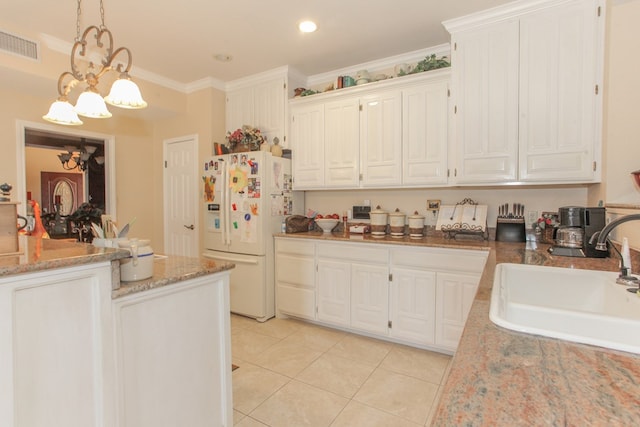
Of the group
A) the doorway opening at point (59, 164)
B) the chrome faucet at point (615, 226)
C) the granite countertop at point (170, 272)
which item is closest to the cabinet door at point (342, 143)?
the granite countertop at point (170, 272)

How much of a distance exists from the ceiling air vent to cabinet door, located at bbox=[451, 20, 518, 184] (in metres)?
3.49

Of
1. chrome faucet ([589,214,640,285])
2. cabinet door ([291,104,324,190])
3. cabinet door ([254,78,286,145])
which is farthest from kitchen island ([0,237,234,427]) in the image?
cabinet door ([254,78,286,145])

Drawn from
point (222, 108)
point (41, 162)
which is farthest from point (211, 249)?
point (41, 162)

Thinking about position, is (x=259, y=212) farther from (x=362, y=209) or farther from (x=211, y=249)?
(x=362, y=209)

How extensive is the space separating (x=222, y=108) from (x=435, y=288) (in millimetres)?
3129

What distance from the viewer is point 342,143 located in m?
3.21

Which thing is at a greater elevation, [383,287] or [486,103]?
[486,103]

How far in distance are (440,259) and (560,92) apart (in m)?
1.45

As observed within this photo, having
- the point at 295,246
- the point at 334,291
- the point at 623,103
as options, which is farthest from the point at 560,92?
the point at 295,246

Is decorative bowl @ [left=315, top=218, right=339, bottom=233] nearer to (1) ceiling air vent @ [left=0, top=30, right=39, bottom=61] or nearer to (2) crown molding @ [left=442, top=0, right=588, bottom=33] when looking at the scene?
(2) crown molding @ [left=442, top=0, right=588, bottom=33]

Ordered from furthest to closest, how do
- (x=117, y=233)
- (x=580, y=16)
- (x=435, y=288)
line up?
(x=435, y=288) < (x=580, y=16) < (x=117, y=233)

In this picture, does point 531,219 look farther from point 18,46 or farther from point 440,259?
point 18,46

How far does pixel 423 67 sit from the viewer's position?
281 centimetres

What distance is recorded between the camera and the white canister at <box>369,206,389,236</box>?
3113 mm
